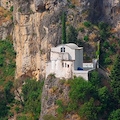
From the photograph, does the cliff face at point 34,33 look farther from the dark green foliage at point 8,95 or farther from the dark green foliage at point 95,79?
the dark green foliage at point 95,79

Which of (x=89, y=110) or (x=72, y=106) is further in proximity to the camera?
(x=72, y=106)

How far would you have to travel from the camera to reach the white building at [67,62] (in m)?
67.8

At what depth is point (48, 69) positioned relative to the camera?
70.0m

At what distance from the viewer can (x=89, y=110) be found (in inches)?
2569

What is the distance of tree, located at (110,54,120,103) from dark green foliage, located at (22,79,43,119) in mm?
10144

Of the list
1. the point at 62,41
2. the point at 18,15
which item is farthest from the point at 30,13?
the point at 62,41

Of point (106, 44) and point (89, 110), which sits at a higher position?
point (106, 44)

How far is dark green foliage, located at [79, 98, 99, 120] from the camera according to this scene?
65188mm

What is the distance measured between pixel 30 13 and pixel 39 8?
116 inches

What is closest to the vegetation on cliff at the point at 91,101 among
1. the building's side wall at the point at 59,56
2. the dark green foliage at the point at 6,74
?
the building's side wall at the point at 59,56

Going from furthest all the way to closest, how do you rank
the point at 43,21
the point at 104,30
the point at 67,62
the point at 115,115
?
1. the point at 43,21
2. the point at 104,30
3. the point at 67,62
4. the point at 115,115

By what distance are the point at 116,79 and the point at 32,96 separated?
12.6 metres

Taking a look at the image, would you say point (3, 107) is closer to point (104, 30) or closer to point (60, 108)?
point (60, 108)

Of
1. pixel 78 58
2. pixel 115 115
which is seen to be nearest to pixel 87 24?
pixel 78 58
